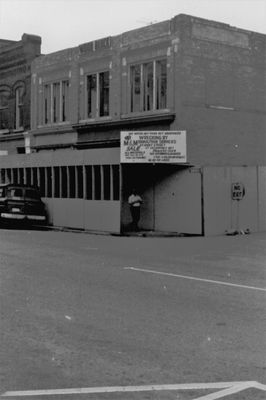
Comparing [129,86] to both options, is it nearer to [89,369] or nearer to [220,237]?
[220,237]

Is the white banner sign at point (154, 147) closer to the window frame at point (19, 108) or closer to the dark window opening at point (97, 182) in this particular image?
the dark window opening at point (97, 182)

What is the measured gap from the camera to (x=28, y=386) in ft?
16.0

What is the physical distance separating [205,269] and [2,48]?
79.1 feet

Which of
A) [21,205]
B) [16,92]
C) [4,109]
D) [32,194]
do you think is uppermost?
[16,92]

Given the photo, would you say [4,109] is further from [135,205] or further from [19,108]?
[135,205]

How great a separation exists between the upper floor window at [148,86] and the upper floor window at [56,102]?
15.4 feet

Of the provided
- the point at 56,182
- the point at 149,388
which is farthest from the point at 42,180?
the point at 149,388

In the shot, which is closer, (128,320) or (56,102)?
(128,320)

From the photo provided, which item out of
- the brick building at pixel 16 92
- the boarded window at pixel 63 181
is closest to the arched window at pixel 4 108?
the brick building at pixel 16 92

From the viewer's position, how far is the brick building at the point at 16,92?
3055 centimetres

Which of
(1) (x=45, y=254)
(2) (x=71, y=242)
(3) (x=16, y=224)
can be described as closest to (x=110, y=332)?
(1) (x=45, y=254)

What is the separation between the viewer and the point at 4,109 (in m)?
32.4

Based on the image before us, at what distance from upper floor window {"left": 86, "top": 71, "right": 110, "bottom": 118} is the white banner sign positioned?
174 inches

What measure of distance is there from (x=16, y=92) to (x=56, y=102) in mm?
3746
